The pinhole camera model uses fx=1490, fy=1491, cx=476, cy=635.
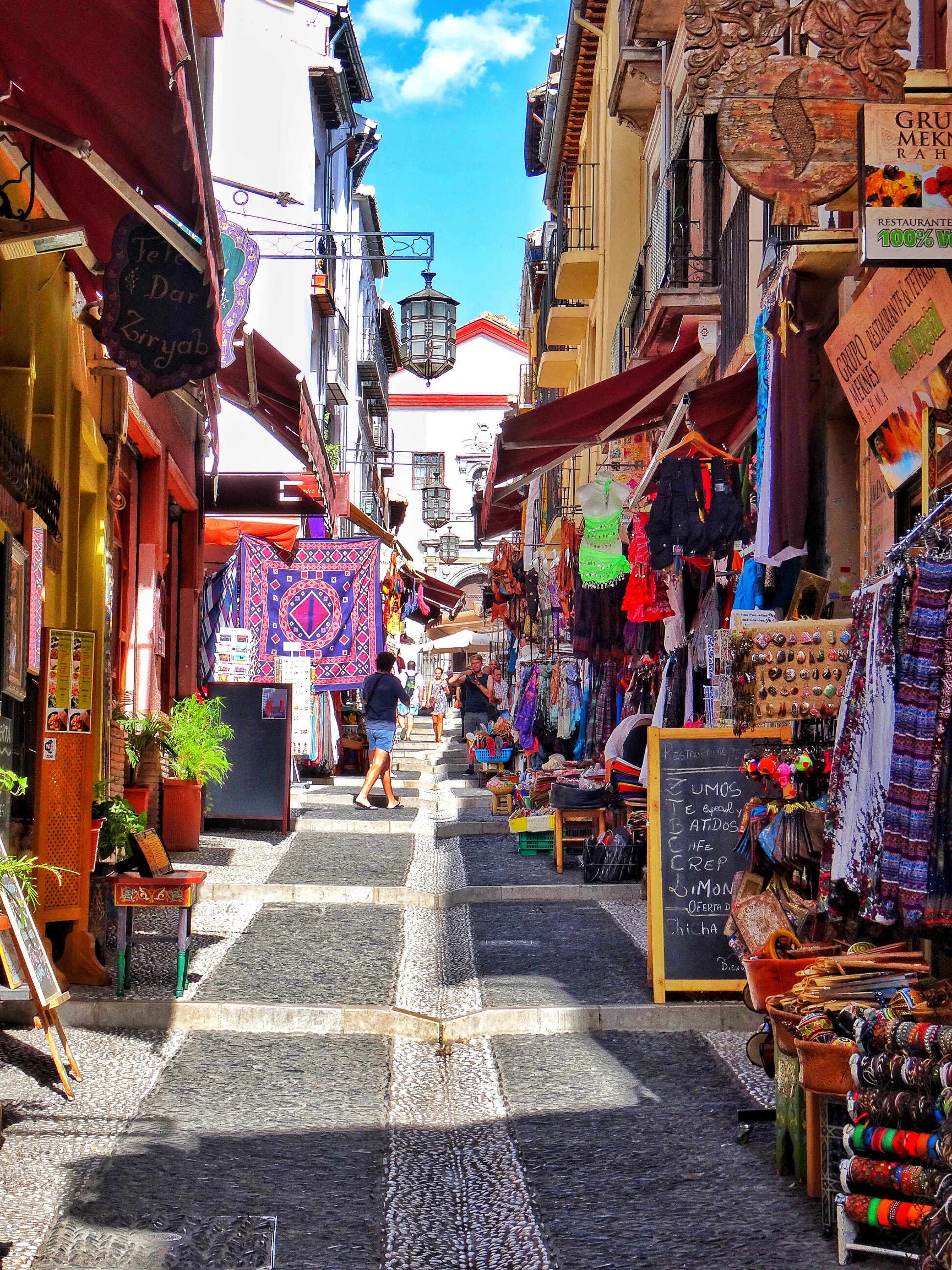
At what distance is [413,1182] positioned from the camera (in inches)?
196

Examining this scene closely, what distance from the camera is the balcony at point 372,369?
4266 centimetres

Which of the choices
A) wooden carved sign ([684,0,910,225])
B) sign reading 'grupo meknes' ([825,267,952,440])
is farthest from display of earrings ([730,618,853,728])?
wooden carved sign ([684,0,910,225])

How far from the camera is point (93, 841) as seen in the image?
7.53 m

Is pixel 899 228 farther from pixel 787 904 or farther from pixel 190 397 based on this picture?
pixel 190 397

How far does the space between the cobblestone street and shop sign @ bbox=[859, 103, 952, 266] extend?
326 cm

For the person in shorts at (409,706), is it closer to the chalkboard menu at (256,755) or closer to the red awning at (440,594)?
the red awning at (440,594)

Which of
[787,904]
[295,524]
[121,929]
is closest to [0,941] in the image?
[121,929]

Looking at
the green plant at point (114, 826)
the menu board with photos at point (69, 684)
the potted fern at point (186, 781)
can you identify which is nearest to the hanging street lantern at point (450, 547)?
the potted fern at point (186, 781)

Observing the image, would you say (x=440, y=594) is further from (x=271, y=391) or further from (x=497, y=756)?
(x=271, y=391)

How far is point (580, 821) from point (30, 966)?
8.02m

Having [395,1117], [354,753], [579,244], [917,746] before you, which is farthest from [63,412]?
[354,753]

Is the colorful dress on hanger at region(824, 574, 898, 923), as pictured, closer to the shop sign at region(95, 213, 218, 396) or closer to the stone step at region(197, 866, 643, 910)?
the shop sign at region(95, 213, 218, 396)

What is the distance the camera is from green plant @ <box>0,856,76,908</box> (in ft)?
18.7

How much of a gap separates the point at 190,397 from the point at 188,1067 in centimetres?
583
